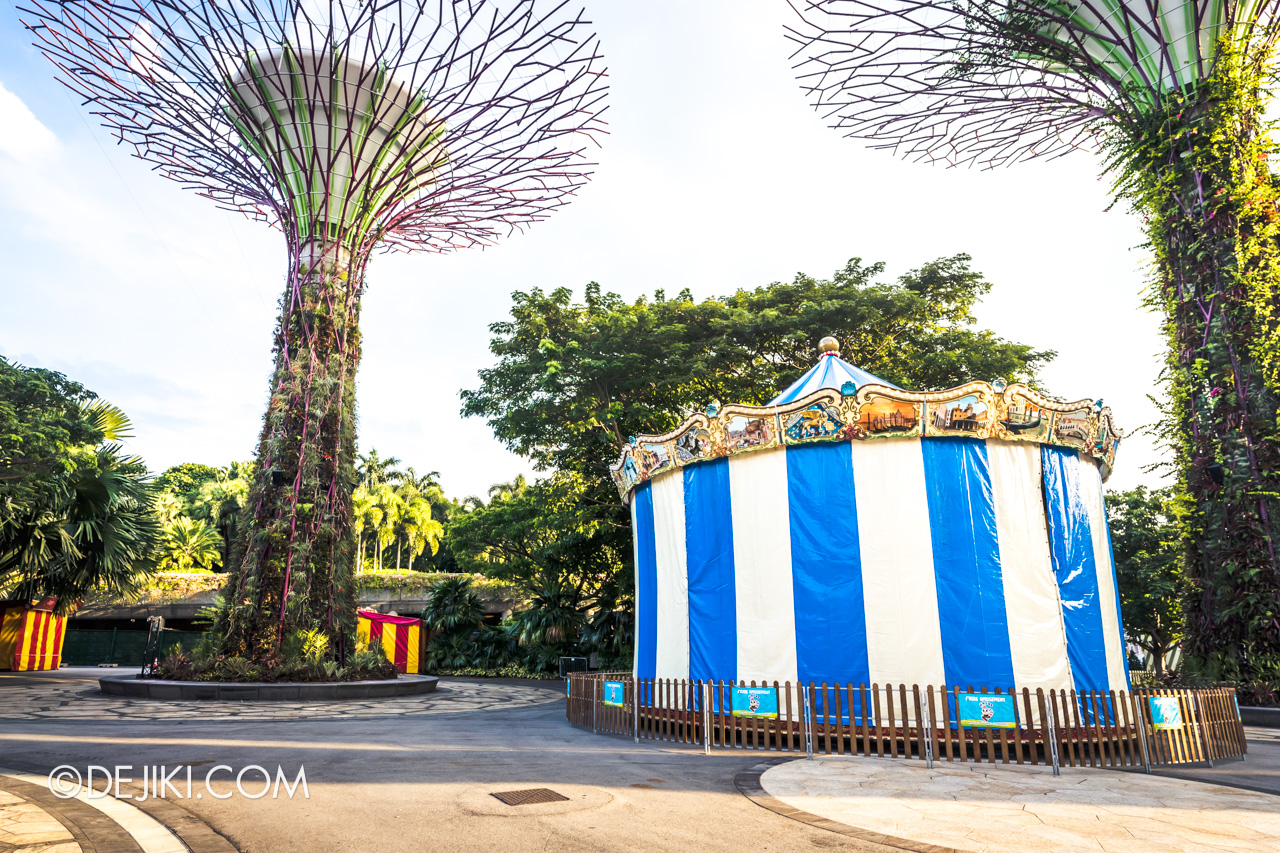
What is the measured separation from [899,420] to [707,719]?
16.8ft

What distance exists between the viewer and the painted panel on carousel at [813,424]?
11.3 meters

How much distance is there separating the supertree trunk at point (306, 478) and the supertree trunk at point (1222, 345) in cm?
1967

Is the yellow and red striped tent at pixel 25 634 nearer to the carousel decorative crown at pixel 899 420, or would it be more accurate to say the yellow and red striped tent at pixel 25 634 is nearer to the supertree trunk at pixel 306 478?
the supertree trunk at pixel 306 478

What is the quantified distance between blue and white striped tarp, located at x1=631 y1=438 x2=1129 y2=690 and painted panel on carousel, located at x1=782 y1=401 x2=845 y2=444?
0.66 feet

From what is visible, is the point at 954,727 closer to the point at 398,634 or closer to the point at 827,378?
the point at 827,378

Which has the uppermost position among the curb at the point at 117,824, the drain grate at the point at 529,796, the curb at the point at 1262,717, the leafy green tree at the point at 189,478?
the leafy green tree at the point at 189,478

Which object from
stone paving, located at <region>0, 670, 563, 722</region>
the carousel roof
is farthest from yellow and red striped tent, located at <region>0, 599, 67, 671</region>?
the carousel roof

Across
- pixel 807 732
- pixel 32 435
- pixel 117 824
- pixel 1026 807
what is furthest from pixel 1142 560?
pixel 32 435

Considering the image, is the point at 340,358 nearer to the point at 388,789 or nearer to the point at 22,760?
the point at 22,760

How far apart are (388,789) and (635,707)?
16.2 feet

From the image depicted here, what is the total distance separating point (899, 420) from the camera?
36.4ft

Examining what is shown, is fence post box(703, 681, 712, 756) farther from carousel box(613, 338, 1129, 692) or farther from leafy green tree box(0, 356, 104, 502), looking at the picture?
leafy green tree box(0, 356, 104, 502)

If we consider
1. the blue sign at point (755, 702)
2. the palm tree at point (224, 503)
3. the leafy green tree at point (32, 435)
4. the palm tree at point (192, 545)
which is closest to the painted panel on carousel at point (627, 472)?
the blue sign at point (755, 702)

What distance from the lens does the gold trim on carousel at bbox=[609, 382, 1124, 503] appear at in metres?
11.0
